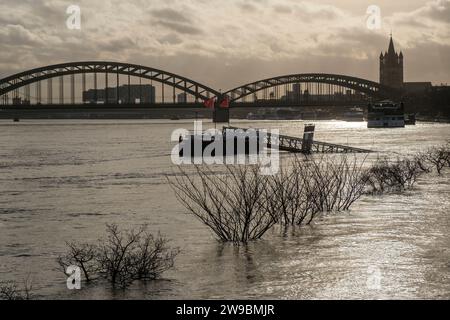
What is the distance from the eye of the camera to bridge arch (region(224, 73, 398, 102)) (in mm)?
187875

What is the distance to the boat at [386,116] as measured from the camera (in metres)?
144

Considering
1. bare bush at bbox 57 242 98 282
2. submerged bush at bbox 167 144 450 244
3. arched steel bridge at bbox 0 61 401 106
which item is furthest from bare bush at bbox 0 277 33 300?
arched steel bridge at bbox 0 61 401 106

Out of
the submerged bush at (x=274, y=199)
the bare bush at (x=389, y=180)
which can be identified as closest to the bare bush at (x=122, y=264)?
the submerged bush at (x=274, y=199)

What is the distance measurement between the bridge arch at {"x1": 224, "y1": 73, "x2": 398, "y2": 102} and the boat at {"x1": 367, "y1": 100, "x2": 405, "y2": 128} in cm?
4152

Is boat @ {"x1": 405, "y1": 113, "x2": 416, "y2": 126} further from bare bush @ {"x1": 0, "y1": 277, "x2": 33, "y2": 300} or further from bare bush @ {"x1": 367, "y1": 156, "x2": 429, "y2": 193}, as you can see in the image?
bare bush @ {"x1": 0, "y1": 277, "x2": 33, "y2": 300}

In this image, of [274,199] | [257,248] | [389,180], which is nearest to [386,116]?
[389,180]

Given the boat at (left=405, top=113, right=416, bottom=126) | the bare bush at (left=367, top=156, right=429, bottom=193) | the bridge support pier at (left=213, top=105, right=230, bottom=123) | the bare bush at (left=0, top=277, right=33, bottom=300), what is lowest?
the bare bush at (left=0, top=277, right=33, bottom=300)

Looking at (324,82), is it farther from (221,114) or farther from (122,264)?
(122,264)

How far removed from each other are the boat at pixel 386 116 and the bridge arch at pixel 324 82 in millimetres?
41524

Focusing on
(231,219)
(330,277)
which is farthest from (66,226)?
(330,277)

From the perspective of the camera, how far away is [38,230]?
22.8 metres

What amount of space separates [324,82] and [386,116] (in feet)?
155

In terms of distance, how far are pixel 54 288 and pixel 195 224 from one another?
816 centimetres

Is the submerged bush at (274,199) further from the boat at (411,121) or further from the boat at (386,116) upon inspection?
the boat at (411,121)
